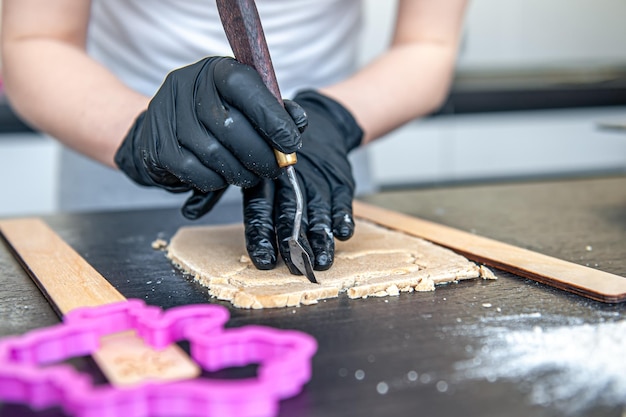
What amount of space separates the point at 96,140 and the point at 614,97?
7.97ft

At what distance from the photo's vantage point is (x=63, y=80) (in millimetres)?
1093

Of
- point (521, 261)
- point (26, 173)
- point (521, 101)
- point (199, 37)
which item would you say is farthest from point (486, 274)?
point (521, 101)

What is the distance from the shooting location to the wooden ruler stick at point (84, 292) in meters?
0.50

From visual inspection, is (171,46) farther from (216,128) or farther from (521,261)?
(521,261)

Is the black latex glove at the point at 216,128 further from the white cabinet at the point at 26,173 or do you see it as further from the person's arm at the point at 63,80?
the white cabinet at the point at 26,173

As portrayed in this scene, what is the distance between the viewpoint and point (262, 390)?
0.44 m

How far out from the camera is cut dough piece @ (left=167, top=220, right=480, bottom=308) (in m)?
0.69

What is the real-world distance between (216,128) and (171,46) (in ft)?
1.99

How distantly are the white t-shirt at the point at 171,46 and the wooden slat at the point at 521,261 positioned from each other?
455 millimetres

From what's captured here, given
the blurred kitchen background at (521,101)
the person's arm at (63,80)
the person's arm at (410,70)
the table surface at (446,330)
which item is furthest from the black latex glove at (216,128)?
the blurred kitchen background at (521,101)

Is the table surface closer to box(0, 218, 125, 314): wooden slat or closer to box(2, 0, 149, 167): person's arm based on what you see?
Result: box(0, 218, 125, 314): wooden slat

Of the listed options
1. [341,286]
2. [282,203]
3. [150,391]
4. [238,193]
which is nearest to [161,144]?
[282,203]

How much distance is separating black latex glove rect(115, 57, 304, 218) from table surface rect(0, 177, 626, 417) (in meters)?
0.12

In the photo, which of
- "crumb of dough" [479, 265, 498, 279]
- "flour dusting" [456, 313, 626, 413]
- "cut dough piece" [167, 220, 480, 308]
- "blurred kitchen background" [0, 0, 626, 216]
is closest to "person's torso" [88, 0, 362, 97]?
"cut dough piece" [167, 220, 480, 308]
